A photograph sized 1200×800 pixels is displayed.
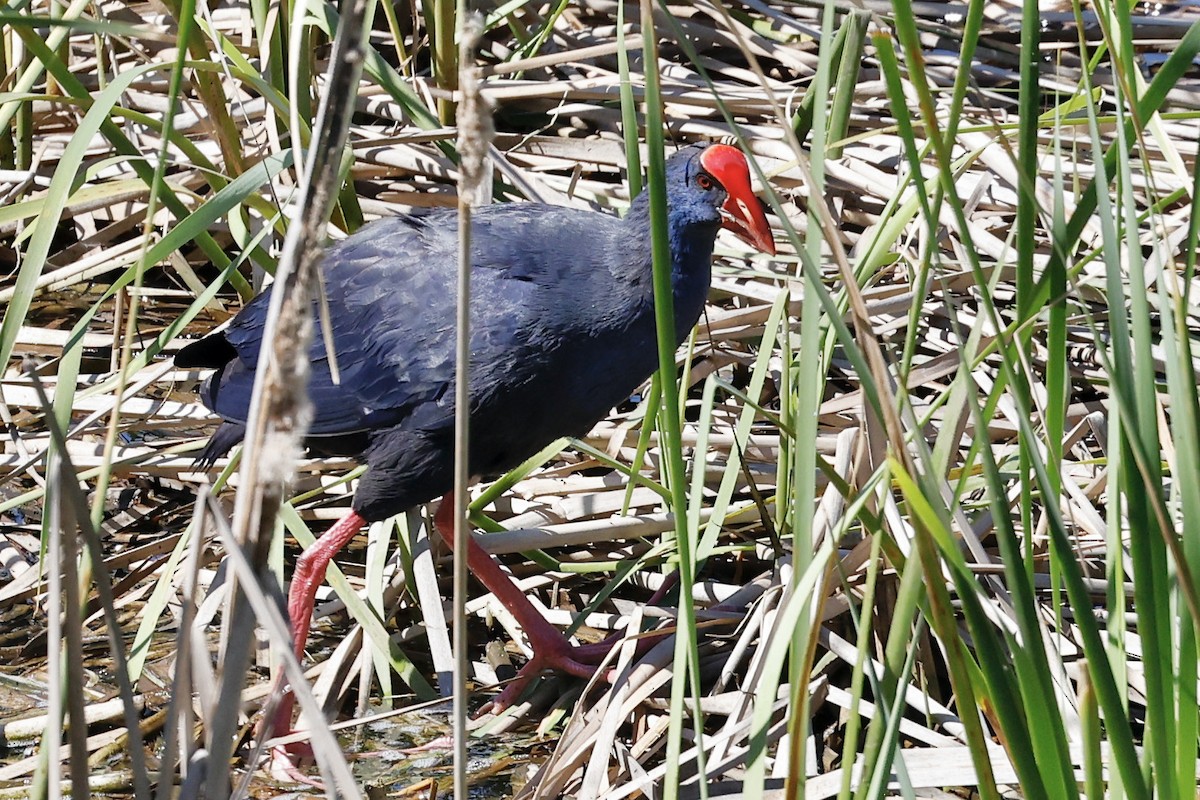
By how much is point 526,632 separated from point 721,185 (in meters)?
0.92

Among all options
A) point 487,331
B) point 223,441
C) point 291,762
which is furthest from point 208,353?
point 291,762

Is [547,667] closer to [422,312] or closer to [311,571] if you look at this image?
[311,571]

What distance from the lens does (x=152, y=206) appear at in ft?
5.41

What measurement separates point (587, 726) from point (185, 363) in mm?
1191

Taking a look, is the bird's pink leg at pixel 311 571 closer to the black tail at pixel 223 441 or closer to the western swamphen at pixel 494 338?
the western swamphen at pixel 494 338

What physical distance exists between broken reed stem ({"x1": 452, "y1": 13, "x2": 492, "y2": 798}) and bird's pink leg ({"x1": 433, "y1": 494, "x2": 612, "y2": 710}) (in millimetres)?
1279

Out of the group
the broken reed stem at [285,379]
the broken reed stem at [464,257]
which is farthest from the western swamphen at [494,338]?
the broken reed stem at [285,379]

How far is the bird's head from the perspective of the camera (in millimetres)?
2322

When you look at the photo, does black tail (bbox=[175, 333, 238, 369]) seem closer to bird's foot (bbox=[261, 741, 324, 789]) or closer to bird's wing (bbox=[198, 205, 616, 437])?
bird's wing (bbox=[198, 205, 616, 437])

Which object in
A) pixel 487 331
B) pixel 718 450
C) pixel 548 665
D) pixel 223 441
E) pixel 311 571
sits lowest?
pixel 548 665

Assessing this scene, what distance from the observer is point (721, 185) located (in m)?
2.33

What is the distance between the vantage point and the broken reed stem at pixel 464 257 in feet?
2.81

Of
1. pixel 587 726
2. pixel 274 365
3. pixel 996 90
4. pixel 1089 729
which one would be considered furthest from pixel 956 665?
pixel 996 90

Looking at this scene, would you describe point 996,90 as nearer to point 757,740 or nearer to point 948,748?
point 948,748
